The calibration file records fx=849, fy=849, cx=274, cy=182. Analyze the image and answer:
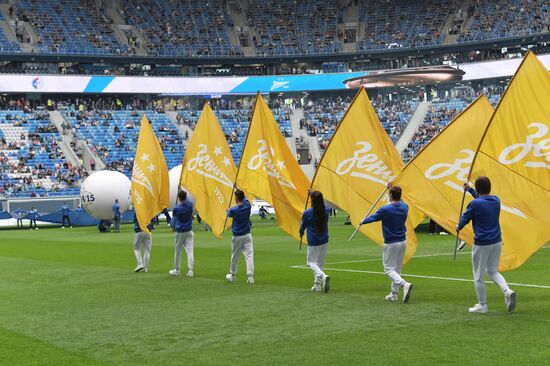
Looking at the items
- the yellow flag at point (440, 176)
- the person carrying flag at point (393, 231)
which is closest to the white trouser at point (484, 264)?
the person carrying flag at point (393, 231)

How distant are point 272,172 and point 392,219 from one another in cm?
792

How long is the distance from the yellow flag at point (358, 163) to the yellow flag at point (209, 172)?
6.22m

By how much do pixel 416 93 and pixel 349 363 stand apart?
7293cm

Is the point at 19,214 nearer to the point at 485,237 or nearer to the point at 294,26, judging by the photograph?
the point at 294,26

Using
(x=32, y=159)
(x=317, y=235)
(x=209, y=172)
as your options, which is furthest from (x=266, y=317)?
(x=32, y=159)

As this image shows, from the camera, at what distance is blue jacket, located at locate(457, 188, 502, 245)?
41.3 feet

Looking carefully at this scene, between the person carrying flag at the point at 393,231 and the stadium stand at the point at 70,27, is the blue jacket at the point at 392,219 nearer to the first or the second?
the person carrying flag at the point at 393,231

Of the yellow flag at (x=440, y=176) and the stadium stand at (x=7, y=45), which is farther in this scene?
the stadium stand at (x=7, y=45)

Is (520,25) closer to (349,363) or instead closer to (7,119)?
(7,119)

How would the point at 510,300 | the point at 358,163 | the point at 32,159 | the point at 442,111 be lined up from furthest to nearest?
1. the point at 442,111
2. the point at 32,159
3. the point at 358,163
4. the point at 510,300

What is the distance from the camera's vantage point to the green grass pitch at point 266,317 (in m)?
10.2

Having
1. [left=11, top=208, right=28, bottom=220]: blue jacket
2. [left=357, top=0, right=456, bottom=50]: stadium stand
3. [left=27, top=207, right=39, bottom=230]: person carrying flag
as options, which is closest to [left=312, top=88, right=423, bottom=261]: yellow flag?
[left=27, top=207, right=39, bottom=230]: person carrying flag

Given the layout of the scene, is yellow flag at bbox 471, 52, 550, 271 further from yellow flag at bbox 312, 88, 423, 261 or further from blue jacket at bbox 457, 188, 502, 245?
yellow flag at bbox 312, 88, 423, 261

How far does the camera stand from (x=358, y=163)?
63.8ft
